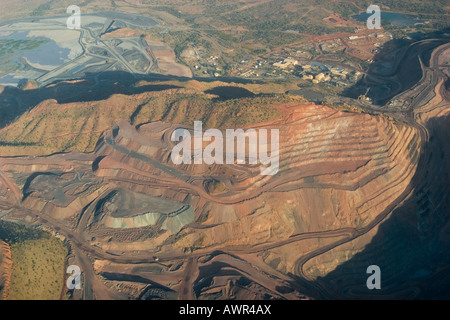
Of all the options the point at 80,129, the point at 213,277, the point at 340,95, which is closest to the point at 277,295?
the point at 213,277

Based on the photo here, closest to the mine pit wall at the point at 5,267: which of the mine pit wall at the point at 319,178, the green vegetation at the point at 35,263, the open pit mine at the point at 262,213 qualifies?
the green vegetation at the point at 35,263

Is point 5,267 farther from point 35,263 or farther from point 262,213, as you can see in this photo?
point 262,213

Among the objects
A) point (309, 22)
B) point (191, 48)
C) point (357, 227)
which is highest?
point (309, 22)

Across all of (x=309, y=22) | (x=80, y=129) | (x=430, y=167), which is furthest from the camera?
(x=309, y=22)

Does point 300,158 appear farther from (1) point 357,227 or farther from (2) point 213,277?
(2) point 213,277

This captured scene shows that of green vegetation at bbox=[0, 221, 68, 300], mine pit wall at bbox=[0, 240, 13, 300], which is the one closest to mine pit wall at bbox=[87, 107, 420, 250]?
green vegetation at bbox=[0, 221, 68, 300]

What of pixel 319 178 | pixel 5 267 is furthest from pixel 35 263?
pixel 319 178
